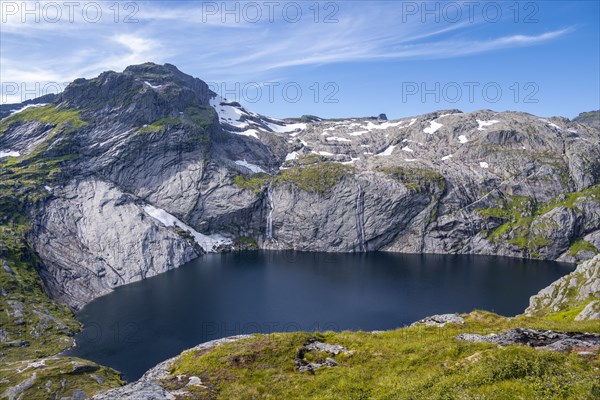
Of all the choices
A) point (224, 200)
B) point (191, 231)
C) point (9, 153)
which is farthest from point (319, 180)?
point (9, 153)

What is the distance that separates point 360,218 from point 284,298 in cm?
8080

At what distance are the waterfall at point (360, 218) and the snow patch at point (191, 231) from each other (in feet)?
189

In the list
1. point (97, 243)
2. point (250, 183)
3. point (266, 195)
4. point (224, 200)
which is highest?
point (250, 183)

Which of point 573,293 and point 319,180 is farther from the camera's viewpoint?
point 319,180

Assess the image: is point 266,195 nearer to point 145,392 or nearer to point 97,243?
Answer: point 97,243

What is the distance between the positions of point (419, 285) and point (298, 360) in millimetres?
102257

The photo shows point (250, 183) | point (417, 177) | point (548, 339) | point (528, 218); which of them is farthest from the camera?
point (250, 183)

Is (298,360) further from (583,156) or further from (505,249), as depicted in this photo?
(583,156)

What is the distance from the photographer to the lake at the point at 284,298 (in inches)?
3378

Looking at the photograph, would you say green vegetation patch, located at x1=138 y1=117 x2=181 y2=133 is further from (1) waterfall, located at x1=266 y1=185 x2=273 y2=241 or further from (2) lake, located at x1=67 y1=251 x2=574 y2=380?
(2) lake, located at x1=67 y1=251 x2=574 y2=380

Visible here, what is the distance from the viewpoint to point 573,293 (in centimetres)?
6316

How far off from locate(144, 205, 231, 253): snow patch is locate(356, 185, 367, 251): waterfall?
57.7 metres

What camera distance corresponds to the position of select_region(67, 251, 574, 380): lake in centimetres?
8581

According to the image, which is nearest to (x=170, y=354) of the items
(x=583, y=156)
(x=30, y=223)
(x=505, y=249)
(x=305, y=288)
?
(x=305, y=288)
